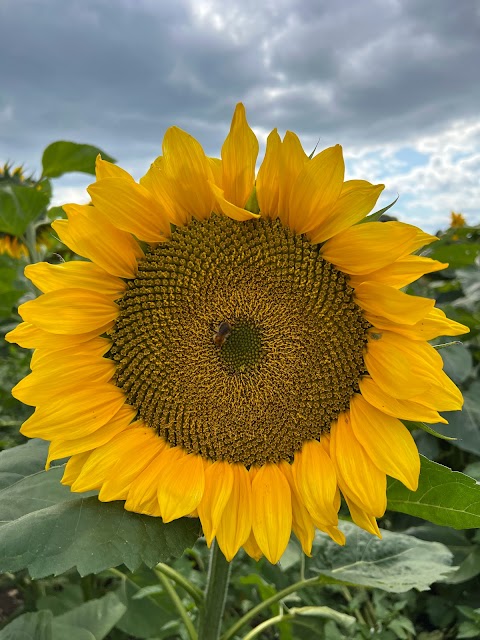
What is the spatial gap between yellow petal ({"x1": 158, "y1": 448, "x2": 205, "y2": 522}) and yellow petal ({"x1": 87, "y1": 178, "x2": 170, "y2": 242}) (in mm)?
549

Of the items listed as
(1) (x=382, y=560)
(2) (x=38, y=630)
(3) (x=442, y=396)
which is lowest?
(2) (x=38, y=630)

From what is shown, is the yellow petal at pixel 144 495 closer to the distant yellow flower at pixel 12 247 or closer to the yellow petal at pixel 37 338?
the yellow petal at pixel 37 338

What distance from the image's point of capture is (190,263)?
1.48 metres

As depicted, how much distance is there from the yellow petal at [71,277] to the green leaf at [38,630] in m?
1.14

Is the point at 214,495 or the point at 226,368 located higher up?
the point at 226,368

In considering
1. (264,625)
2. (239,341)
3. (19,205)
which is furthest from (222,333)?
(19,205)

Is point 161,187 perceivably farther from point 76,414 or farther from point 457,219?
point 457,219

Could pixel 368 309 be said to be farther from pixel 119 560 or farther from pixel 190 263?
pixel 119 560

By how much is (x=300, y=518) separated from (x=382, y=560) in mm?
640

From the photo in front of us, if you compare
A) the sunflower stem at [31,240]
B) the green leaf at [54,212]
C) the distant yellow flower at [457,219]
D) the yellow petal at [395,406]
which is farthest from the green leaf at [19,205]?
the distant yellow flower at [457,219]

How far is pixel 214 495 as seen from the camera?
150 centimetres

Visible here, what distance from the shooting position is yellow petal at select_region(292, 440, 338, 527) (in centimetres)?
144

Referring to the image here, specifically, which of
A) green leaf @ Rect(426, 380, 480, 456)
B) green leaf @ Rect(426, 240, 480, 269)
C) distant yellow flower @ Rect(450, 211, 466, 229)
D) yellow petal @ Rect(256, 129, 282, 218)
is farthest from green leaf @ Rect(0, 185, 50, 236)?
distant yellow flower @ Rect(450, 211, 466, 229)

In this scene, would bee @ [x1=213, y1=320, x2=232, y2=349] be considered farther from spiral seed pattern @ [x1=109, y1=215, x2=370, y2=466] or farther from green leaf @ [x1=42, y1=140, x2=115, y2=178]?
green leaf @ [x1=42, y1=140, x2=115, y2=178]
